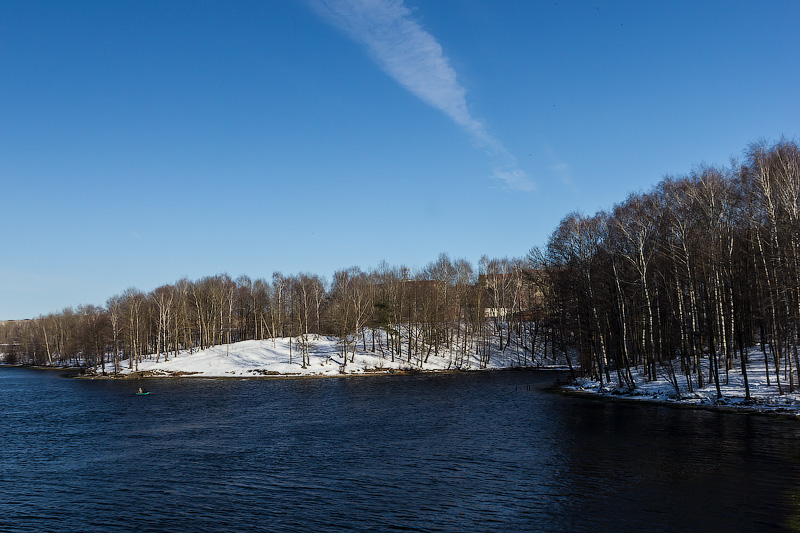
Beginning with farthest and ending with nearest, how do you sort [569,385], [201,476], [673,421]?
[569,385] → [673,421] → [201,476]

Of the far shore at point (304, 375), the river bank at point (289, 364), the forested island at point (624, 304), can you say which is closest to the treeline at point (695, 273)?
the forested island at point (624, 304)

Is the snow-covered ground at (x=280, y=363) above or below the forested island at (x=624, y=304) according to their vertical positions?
below

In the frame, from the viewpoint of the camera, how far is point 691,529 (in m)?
18.0

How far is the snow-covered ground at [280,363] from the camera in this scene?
92375mm

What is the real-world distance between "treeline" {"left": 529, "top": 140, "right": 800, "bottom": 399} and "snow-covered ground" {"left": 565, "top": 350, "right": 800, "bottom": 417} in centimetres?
65

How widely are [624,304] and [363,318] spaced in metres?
55.5

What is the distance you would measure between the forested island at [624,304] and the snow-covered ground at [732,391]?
12.5 inches

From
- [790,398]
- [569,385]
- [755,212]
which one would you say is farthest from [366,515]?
[569,385]

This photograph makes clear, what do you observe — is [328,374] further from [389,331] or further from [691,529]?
[691,529]

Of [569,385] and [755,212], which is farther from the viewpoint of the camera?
[569,385]

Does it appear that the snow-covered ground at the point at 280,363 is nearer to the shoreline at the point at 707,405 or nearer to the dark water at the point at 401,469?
the dark water at the point at 401,469

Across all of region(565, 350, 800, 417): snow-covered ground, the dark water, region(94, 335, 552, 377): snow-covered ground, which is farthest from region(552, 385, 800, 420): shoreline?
region(94, 335, 552, 377): snow-covered ground

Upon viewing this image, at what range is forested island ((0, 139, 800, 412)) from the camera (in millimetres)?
43719

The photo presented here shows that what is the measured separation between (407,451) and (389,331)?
219 feet
